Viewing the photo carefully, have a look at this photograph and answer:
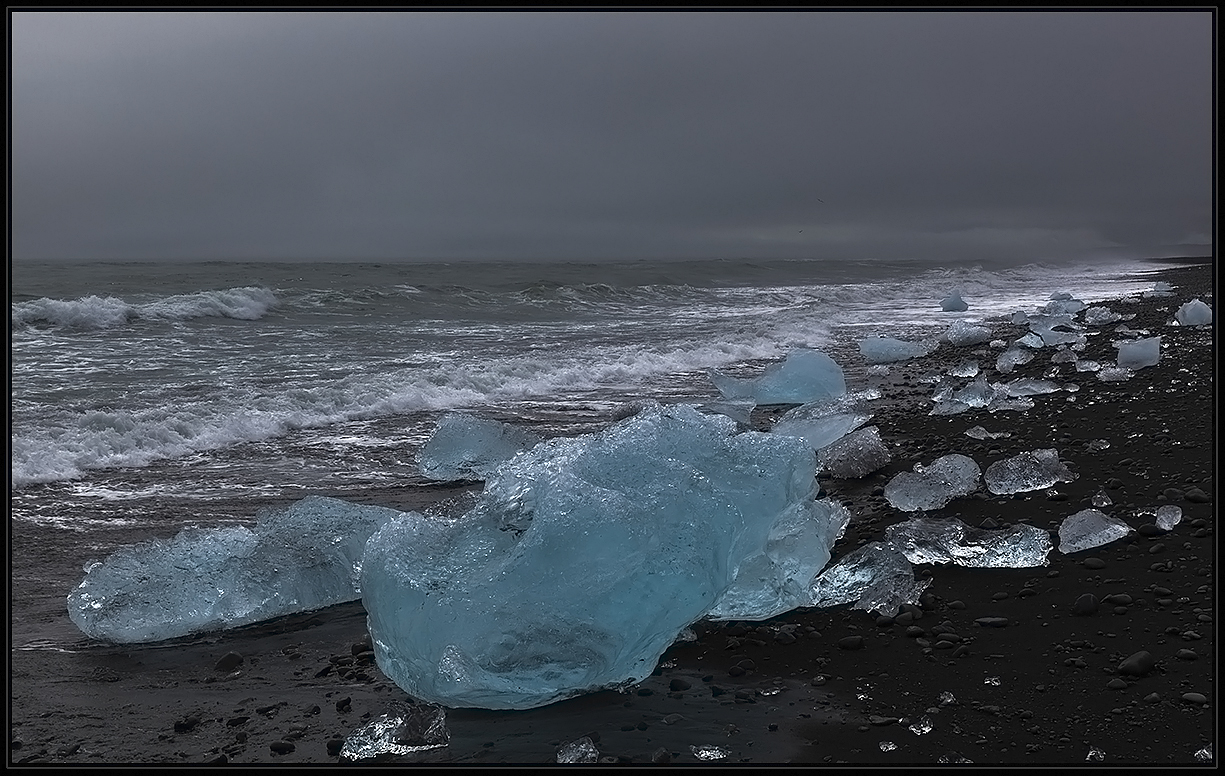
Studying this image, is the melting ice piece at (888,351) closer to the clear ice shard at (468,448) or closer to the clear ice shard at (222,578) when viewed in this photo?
the clear ice shard at (468,448)

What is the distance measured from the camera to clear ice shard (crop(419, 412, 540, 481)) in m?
5.57

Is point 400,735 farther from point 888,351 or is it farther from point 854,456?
point 888,351

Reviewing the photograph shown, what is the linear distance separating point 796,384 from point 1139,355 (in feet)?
10.4

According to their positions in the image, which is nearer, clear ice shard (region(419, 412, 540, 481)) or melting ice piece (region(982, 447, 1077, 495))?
melting ice piece (region(982, 447, 1077, 495))

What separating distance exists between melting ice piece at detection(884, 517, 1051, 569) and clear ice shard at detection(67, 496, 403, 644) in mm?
2607

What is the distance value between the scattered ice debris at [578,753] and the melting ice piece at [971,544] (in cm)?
193

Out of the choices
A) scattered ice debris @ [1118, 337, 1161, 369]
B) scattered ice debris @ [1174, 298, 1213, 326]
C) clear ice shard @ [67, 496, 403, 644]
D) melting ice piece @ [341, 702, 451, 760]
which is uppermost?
scattered ice debris @ [1174, 298, 1213, 326]

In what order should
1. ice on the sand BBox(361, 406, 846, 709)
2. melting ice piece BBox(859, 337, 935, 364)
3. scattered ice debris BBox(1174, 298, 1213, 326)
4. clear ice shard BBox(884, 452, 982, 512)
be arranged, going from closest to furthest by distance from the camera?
ice on the sand BBox(361, 406, 846, 709) → clear ice shard BBox(884, 452, 982, 512) → scattered ice debris BBox(1174, 298, 1213, 326) → melting ice piece BBox(859, 337, 935, 364)

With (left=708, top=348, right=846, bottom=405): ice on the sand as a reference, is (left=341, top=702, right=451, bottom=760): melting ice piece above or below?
below

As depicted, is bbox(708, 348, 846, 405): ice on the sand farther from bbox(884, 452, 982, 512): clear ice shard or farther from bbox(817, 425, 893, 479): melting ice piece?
bbox(884, 452, 982, 512): clear ice shard

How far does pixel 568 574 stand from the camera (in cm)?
296

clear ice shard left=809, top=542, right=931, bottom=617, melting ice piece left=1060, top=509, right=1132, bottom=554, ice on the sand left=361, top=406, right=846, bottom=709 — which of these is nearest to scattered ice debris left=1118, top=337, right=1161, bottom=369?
melting ice piece left=1060, top=509, right=1132, bottom=554
